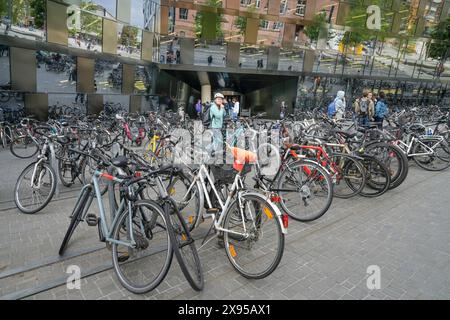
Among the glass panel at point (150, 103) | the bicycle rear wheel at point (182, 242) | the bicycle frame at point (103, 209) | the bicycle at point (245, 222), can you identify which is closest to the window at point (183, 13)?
the glass panel at point (150, 103)

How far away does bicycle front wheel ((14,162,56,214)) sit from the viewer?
473 centimetres

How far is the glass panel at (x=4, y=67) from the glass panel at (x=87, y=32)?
262 cm

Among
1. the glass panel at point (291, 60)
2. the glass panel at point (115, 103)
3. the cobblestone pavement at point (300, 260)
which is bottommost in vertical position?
the cobblestone pavement at point (300, 260)

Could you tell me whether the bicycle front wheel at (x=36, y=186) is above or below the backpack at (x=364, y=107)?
below

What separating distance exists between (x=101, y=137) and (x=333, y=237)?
17.4ft

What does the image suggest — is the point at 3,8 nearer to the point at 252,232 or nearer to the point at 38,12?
the point at 38,12

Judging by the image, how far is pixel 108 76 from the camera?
14.4m

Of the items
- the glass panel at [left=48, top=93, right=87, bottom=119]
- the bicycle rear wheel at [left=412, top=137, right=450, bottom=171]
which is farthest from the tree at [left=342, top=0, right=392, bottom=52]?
the glass panel at [left=48, top=93, right=87, bottom=119]

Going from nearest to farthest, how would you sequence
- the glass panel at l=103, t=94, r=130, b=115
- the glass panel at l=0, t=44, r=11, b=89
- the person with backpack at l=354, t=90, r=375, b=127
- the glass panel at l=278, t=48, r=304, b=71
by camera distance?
1. the person with backpack at l=354, t=90, r=375, b=127
2. the glass panel at l=0, t=44, r=11, b=89
3. the glass panel at l=103, t=94, r=130, b=115
4. the glass panel at l=278, t=48, r=304, b=71

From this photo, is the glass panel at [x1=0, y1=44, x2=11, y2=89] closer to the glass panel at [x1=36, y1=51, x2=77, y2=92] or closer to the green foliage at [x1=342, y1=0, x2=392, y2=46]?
the glass panel at [x1=36, y1=51, x2=77, y2=92]

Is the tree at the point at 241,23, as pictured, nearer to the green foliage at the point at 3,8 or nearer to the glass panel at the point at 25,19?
the glass panel at the point at 25,19

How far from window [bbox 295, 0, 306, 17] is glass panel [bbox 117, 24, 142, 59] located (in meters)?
12.2

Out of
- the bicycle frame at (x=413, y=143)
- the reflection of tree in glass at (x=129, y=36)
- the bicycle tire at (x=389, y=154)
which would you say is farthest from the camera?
the reflection of tree in glass at (x=129, y=36)

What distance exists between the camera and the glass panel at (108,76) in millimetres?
13845
